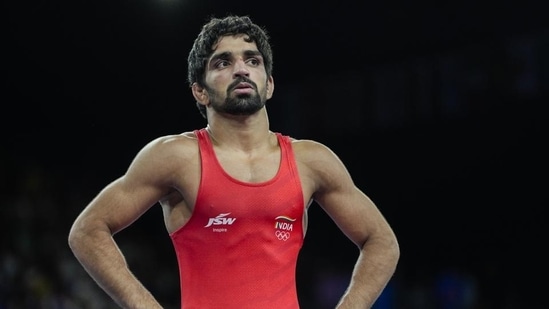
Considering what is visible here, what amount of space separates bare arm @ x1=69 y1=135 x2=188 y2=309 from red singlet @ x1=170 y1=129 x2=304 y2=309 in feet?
0.61

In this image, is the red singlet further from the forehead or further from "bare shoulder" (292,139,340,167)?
the forehead

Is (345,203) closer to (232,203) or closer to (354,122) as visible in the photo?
(232,203)

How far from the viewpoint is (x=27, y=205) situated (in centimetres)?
1023

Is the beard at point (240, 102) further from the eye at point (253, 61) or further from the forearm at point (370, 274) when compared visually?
the forearm at point (370, 274)

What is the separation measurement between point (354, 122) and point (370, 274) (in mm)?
7817

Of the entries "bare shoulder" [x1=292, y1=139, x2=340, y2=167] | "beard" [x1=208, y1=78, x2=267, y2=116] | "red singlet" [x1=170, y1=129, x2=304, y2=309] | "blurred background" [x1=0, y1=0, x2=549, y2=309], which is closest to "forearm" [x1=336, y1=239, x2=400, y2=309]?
"red singlet" [x1=170, y1=129, x2=304, y2=309]

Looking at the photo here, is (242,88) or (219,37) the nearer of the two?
(242,88)

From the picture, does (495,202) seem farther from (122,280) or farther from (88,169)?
(122,280)

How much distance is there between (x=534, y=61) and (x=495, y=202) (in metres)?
1.80

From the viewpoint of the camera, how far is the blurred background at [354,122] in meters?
9.93

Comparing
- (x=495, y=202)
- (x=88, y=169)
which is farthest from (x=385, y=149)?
(x=88, y=169)

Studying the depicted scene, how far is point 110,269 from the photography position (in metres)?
3.46

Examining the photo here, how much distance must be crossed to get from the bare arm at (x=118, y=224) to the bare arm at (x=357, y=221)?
2.07 feet

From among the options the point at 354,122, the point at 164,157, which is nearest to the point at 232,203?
the point at 164,157
